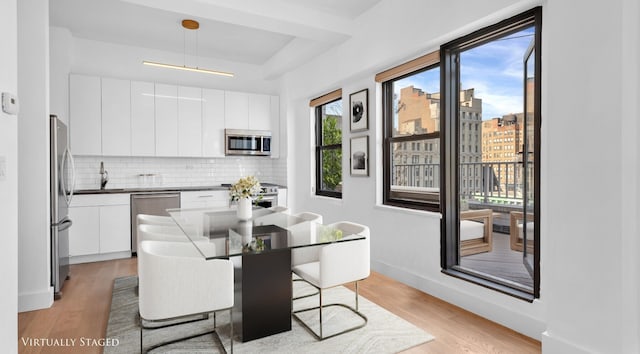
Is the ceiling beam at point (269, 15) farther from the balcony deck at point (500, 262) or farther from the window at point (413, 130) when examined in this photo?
the balcony deck at point (500, 262)

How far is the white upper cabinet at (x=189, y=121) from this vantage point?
543 cm

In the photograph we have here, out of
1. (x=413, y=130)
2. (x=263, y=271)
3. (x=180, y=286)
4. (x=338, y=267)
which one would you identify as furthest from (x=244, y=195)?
(x=413, y=130)

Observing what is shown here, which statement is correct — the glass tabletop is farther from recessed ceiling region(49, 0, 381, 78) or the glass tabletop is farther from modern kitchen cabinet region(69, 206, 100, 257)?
recessed ceiling region(49, 0, 381, 78)

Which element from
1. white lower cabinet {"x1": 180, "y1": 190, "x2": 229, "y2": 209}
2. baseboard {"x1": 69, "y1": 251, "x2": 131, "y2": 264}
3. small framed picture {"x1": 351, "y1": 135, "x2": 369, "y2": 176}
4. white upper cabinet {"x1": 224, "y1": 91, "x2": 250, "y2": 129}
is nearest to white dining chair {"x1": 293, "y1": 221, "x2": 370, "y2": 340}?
small framed picture {"x1": 351, "y1": 135, "x2": 369, "y2": 176}

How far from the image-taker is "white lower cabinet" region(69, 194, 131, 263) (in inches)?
178

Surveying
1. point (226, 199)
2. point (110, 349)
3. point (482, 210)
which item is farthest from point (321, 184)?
point (110, 349)

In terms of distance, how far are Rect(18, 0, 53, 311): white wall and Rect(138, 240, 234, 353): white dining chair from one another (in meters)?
1.80

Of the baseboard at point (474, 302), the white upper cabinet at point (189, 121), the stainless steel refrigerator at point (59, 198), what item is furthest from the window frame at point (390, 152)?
the stainless steel refrigerator at point (59, 198)

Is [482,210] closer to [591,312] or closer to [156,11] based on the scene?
[591,312]

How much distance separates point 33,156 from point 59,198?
0.48 metres

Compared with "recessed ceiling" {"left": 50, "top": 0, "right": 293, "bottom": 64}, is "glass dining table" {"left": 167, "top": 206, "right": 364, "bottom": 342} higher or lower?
lower

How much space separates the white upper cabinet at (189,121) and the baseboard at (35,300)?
8.84 feet

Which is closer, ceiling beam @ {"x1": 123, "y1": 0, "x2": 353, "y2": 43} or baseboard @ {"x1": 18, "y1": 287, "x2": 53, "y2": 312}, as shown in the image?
baseboard @ {"x1": 18, "y1": 287, "x2": 53, "y2": 312}
